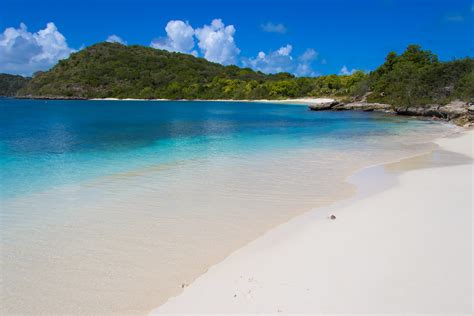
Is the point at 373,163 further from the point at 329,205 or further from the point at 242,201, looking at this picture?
the point at 242,201

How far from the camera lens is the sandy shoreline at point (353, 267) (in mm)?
4156

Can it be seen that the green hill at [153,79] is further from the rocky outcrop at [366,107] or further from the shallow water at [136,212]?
the shallow water at [136,212]

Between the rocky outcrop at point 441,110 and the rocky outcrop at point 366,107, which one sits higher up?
Answer: the rocky outcrop at point 366,107

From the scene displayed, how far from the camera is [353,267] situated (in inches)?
195

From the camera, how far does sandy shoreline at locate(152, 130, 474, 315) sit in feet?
13.6

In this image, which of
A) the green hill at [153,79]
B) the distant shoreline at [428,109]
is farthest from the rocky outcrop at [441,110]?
the green hill at [153,79]

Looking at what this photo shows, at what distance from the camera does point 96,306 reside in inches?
170

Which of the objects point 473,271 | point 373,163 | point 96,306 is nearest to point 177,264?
point 96,306

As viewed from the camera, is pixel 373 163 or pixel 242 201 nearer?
pixel 242 201

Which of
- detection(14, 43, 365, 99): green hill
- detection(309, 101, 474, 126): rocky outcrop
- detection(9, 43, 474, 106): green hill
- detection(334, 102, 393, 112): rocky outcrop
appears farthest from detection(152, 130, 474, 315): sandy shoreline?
detection(14, 43, 365, 99): green hill

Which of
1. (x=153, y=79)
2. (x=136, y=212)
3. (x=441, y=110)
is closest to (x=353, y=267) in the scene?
(x=136, y=212)

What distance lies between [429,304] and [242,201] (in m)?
5.06

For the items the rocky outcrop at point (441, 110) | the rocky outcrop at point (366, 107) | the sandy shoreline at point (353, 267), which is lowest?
the sandy shoreline at point (353, 267)

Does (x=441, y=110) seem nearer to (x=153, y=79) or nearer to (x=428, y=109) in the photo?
(x=428, y=109)
